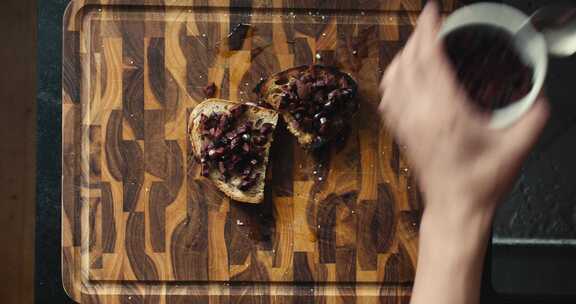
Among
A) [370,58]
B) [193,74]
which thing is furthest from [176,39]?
[370,58]

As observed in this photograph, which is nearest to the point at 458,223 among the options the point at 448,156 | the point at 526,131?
the point at 448,156

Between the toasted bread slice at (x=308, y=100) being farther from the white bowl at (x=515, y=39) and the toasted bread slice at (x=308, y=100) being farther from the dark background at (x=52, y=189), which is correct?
the dark background at (x=52, y=189)

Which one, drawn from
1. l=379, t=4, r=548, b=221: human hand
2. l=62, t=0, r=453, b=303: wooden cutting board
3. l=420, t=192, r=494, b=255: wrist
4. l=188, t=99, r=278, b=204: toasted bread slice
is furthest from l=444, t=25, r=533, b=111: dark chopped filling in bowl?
l=188, t=99, r=278, b=204: toasted bread slice

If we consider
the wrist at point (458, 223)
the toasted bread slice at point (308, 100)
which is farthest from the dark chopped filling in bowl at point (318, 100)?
the wrist at point (458, 223)

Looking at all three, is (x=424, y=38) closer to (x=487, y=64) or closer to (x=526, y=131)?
(x=487, y=64)

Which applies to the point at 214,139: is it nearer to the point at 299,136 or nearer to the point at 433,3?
the point at 299,136

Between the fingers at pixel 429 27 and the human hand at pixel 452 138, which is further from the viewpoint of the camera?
the fingers at pixel 429 27

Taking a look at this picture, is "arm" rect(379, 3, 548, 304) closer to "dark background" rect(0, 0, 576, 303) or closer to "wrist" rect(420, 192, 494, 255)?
"wrist" rect(420, 192, 494, 255)
